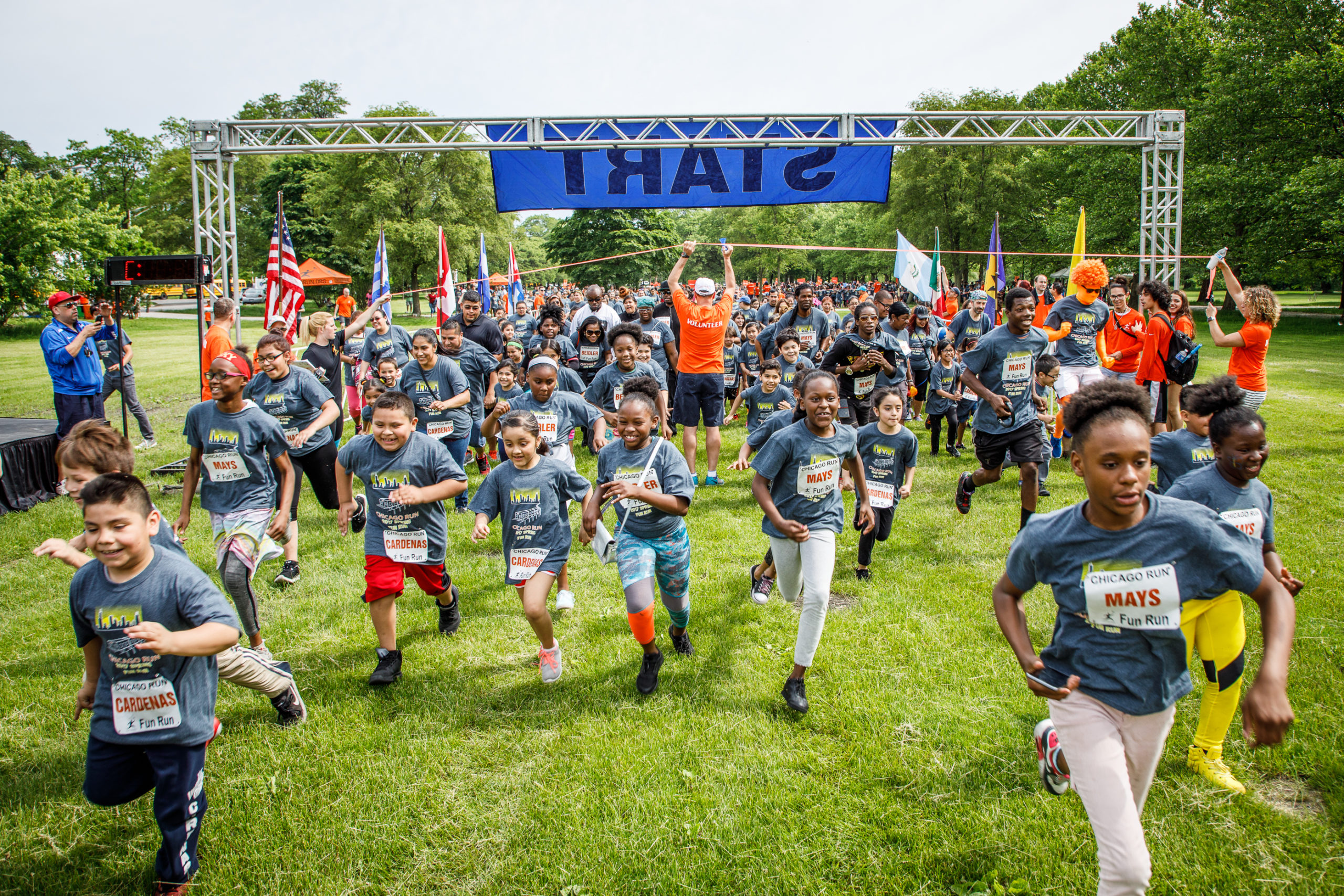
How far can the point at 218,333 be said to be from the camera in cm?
885

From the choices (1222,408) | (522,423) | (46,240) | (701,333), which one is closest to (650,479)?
(522,423)

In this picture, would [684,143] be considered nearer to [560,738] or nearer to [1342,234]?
[560,738]

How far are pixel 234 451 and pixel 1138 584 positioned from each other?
17.5 feet

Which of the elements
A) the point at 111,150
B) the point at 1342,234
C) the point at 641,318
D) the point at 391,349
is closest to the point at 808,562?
the point at 641,318

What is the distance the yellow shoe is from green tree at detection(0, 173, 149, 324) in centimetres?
3923

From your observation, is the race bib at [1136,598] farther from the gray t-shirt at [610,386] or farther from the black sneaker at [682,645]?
the gray t-shirt at [610,386]

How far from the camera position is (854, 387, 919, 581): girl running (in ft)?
20.7

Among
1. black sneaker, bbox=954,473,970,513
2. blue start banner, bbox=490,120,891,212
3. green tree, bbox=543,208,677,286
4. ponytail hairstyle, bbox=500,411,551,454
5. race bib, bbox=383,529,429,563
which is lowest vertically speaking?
black sneaker, bbox=954,473,970,513

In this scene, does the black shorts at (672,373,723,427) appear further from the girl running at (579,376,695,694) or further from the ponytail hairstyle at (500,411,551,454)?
the ponytail hairstyle at (500,411,551,454)

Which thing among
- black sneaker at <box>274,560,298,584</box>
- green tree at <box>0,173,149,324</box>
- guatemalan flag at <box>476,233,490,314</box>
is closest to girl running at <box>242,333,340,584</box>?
black sneaker at <box>274,560,298,584</box>

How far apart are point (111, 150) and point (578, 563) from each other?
75.5 meters

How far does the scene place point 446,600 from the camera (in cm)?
557

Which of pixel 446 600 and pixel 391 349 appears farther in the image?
pixel 391 349

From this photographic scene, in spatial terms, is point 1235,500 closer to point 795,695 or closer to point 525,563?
point 795,695
